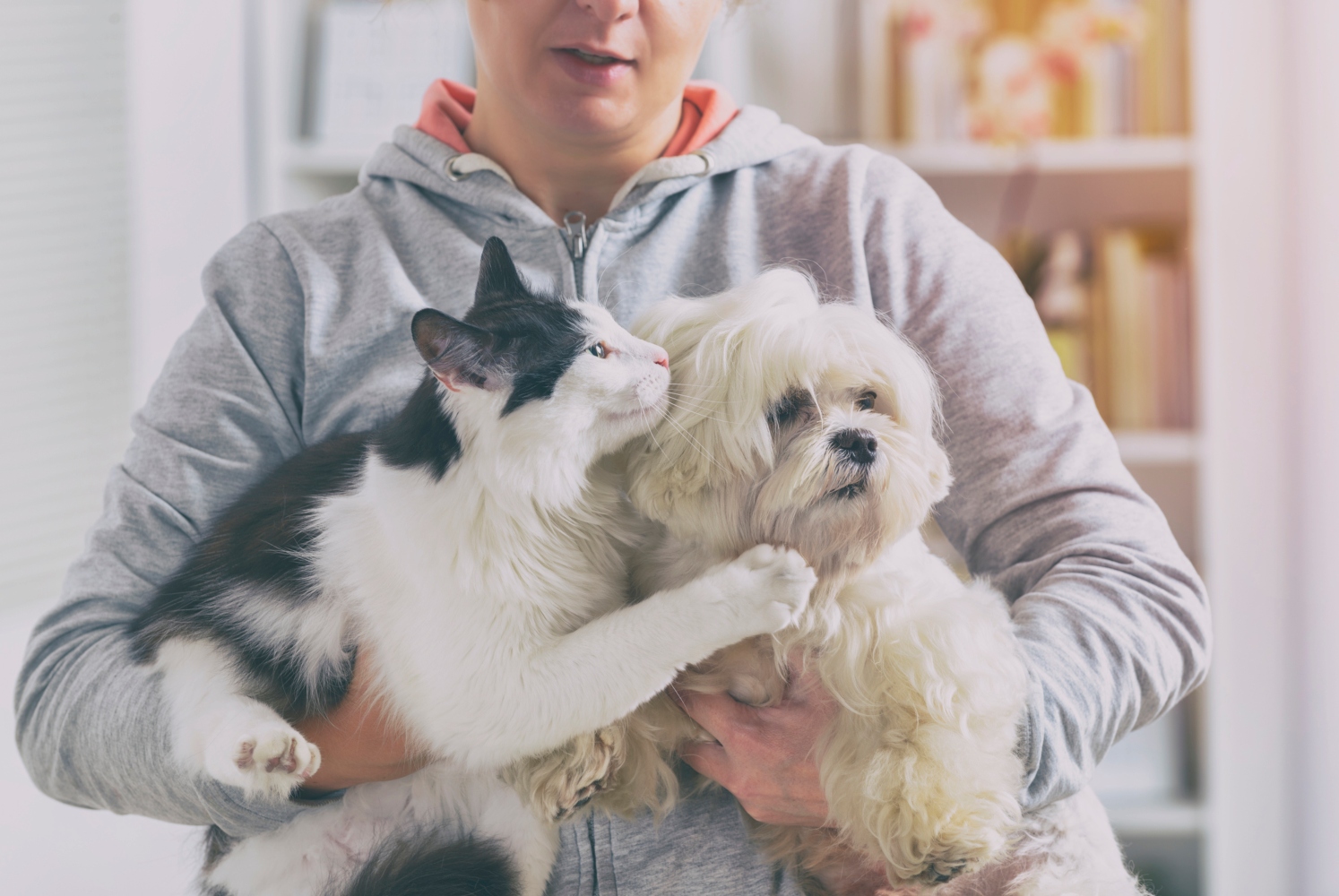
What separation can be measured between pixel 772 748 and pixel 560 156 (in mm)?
825

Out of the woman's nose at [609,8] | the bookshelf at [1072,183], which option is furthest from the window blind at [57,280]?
the woman's nose at [609,8]

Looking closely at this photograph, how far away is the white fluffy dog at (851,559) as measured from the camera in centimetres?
95

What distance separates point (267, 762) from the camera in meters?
0.91

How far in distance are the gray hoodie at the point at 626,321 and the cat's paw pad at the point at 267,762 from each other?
121mm

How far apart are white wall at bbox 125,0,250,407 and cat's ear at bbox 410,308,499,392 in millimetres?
1692

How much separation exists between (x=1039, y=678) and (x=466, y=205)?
0.95 meters

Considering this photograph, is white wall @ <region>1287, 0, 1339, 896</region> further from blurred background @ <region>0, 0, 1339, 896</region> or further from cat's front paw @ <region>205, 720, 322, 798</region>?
cat's front paw @ <region>205, 720, 322, 798</region>

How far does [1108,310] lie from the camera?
2.63 m

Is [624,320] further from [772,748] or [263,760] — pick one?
[263,760]

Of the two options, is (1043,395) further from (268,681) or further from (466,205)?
(268,681)

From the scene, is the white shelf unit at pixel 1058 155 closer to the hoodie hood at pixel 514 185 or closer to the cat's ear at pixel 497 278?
the hoodie hood at pixel 514 185

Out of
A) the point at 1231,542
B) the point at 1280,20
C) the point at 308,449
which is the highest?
the point at 1280,20

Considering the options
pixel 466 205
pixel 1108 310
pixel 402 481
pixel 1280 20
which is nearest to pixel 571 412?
pixel 402 481

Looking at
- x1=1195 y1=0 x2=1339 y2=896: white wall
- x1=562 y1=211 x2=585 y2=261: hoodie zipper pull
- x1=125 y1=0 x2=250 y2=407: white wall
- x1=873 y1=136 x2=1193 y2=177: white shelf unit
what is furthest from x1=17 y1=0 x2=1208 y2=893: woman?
x1=1195 y1=0 x2=1339 y2=896: white wall
